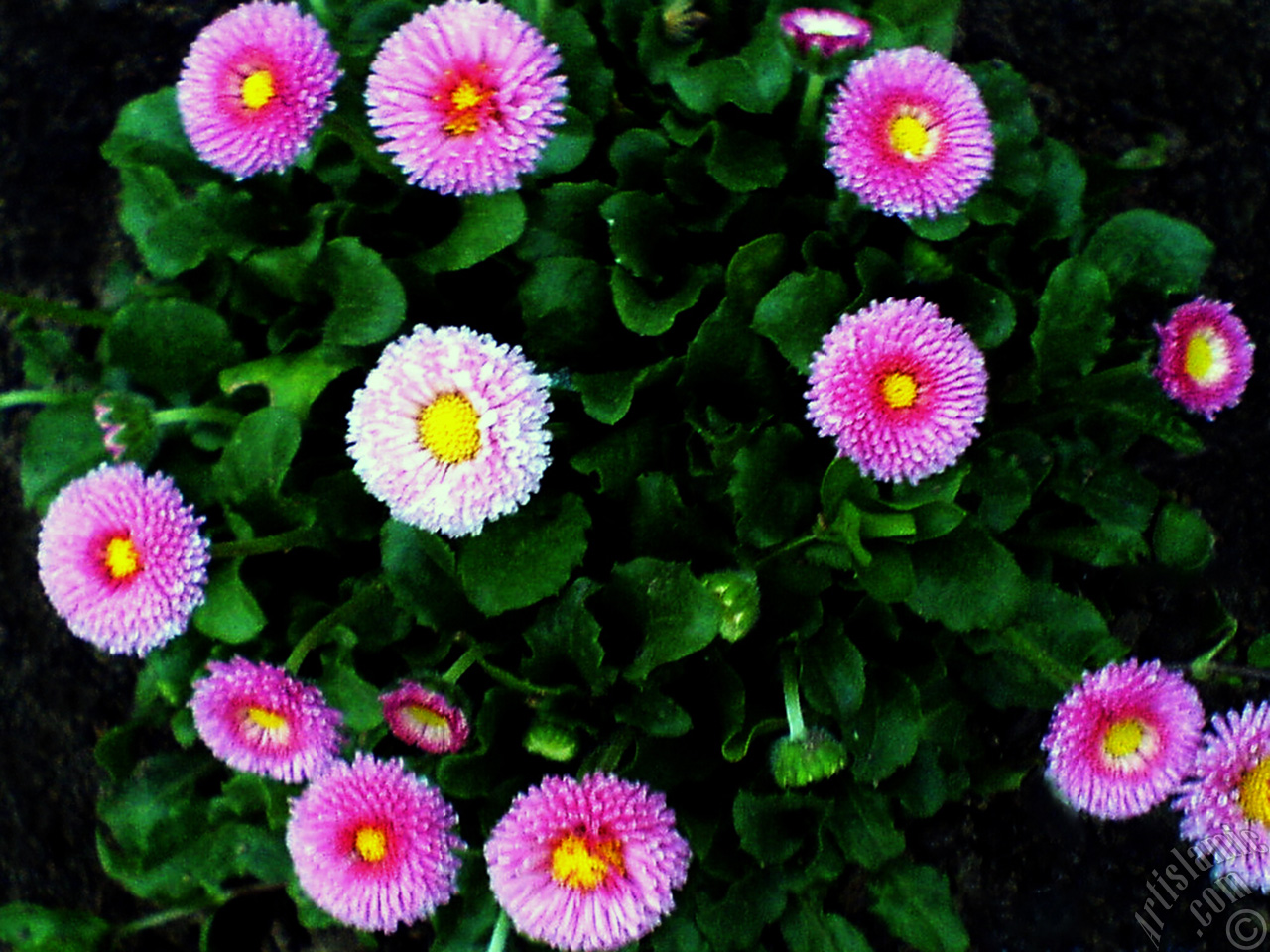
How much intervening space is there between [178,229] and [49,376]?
14.2 inches

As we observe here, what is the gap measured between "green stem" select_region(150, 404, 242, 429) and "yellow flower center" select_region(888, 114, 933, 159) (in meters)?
1.09

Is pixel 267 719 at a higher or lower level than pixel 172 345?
lower

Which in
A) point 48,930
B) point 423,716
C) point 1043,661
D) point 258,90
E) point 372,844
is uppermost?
point 258,90

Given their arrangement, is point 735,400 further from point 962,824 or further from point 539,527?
point 962,824

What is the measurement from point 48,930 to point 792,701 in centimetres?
133

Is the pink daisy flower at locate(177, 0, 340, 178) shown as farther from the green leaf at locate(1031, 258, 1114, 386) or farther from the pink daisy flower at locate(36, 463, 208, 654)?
the green leaf at locate(1031, 258, 1114, 386)

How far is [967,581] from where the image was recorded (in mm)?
1510

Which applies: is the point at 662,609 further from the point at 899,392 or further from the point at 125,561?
the point at 125,561

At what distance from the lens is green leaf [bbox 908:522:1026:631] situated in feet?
4.90

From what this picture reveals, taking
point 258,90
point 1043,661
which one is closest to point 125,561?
point 258,90

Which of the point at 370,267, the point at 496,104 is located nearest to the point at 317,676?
the point at 370,267

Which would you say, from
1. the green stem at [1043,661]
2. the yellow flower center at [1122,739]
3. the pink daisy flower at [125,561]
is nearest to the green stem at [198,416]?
the pink daisy flower at [125,561]

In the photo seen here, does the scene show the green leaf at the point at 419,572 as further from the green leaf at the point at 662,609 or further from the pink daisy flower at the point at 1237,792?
the pink daisy flower at the point at 1237,792

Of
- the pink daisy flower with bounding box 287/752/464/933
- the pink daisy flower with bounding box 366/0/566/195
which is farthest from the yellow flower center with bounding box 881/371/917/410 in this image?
the pink daisy flower with bounding box 287/752/464/933
